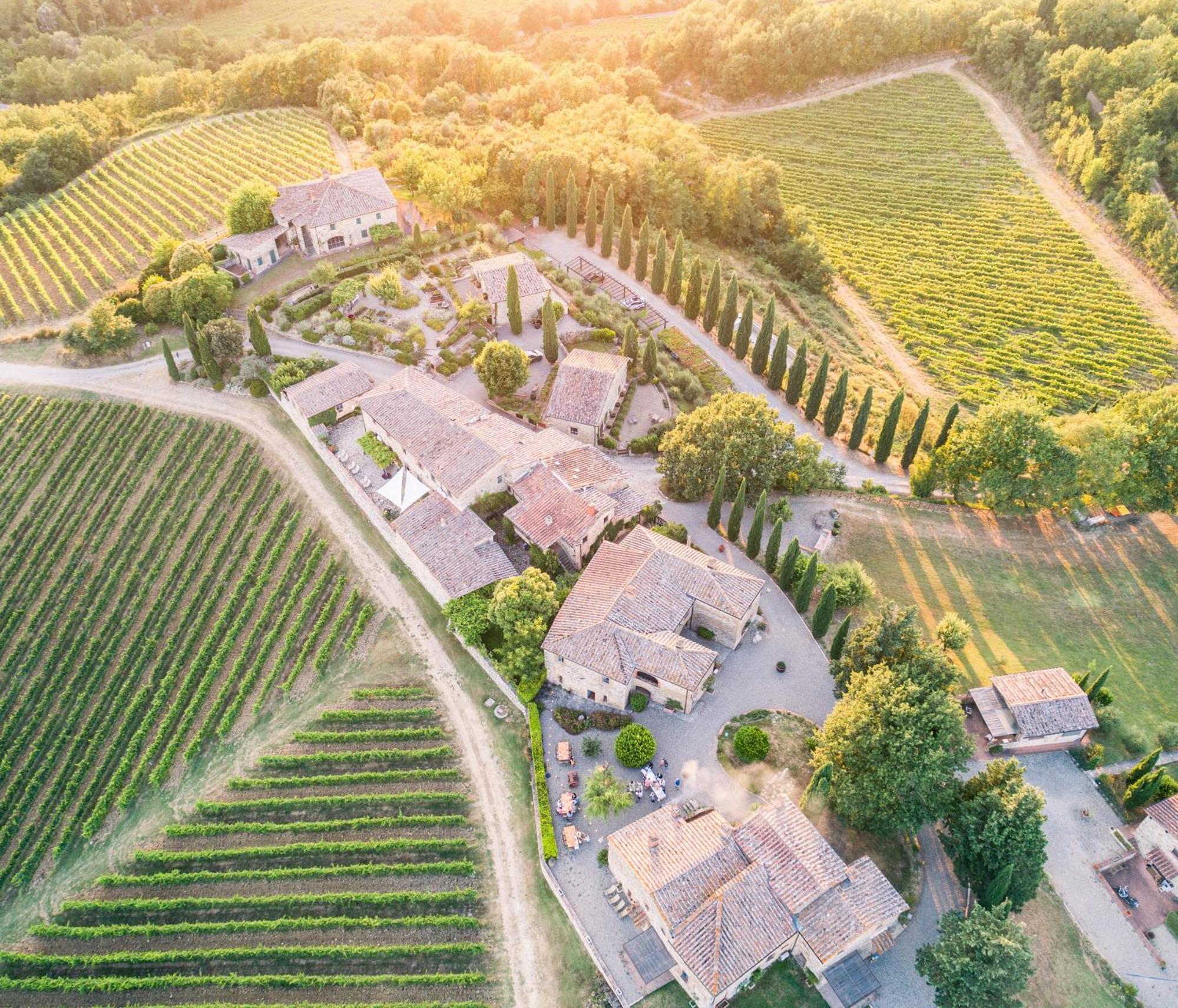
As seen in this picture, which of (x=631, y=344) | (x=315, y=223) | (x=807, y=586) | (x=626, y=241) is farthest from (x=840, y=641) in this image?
(x=315, y=223)

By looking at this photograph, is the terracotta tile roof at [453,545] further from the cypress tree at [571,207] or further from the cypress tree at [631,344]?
the cypress tree at [571,207]

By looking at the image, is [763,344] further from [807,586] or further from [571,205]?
[807,586]

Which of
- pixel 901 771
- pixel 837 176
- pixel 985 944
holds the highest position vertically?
pixel 837 176

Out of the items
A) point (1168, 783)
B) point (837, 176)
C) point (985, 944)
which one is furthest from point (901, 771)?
point (837, 176)

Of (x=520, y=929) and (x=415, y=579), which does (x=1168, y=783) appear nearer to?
(x=520, y=929)

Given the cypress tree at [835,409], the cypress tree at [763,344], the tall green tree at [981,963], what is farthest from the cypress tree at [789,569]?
the cypress tree at [763,344]
